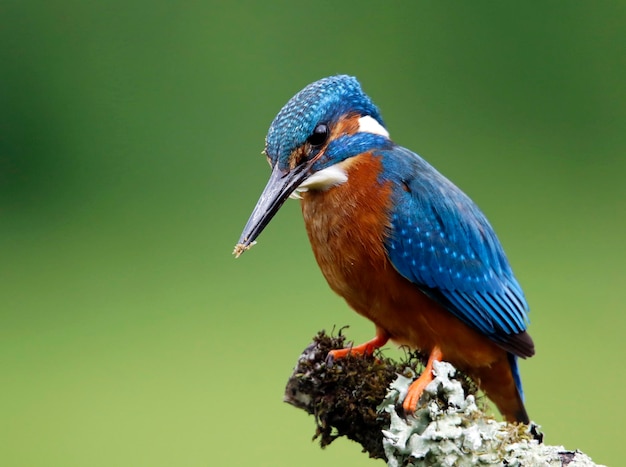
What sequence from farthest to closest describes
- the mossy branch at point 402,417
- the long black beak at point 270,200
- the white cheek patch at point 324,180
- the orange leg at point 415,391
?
the white cheek patch at point 324,180 → the long black beak at point 270,200 → the orange leg at point 415,391 → the mossy branch at point 402,417

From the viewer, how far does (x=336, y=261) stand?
1765 millimetres

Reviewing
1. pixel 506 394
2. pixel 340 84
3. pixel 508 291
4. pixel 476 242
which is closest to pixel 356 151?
pixel 340 84

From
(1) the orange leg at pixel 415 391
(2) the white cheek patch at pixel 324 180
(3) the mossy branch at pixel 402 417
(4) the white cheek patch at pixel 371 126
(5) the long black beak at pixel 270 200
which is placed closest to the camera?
(3) the mossy branch at pixel 402 417

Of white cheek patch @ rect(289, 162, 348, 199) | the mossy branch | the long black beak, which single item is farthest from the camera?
white cheek patch @ rect(289, 162, 348, 199)

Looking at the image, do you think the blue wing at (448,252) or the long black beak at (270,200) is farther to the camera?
the blue wing at (448,252)

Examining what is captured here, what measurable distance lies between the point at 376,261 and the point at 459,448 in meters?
0.58

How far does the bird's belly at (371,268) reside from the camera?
5.72 feet

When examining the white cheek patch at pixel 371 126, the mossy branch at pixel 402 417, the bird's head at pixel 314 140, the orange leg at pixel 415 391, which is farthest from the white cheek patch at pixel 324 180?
the orange leg at pixel 415 391

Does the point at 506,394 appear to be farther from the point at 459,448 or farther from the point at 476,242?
the point at 459,448

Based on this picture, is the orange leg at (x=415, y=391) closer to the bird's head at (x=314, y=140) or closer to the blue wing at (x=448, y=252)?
the blue wing at (x=448, y=252)

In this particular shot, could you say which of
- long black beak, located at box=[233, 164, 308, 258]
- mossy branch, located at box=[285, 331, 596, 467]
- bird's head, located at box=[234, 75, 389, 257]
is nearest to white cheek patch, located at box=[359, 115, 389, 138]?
bird's head, located at box=[234, 75, 389, 257]

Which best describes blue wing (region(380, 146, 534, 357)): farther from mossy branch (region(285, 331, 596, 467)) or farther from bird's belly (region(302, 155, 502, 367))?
mossy branch (region(285, 331, 596, 467))

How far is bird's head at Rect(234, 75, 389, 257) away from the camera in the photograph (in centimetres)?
164

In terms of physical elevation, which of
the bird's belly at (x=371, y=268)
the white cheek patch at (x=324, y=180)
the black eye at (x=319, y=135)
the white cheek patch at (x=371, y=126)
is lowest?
the bird's belly at (x=371, y=268)
